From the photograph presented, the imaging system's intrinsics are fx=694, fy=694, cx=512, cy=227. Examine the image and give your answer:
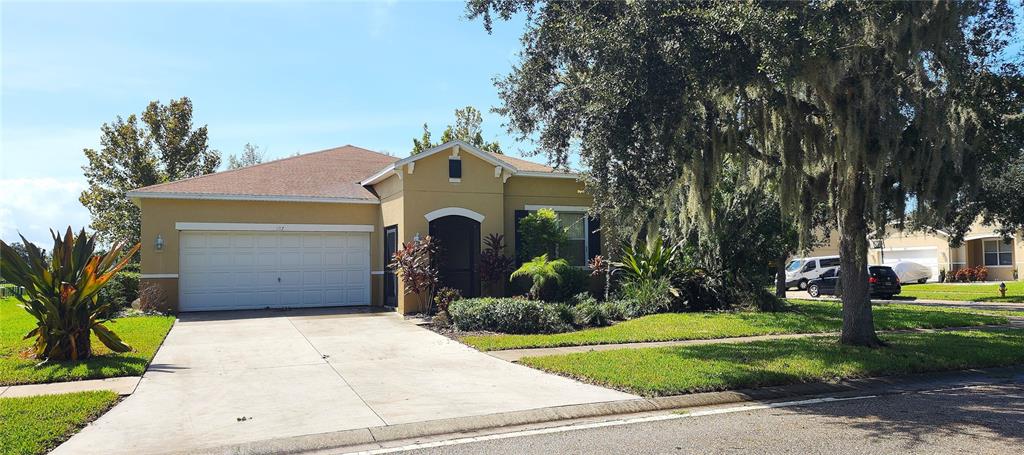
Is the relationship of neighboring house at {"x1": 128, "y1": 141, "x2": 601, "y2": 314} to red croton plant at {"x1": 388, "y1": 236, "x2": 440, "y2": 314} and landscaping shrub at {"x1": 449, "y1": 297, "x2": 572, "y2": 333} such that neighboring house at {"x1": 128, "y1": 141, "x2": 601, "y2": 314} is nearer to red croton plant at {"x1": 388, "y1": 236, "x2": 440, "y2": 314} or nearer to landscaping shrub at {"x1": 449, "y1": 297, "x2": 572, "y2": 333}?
red croton plant at {"x1": 388, "y1": 236, "x2": 440, "y2": 314}

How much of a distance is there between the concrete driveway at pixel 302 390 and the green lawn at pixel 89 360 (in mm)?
337

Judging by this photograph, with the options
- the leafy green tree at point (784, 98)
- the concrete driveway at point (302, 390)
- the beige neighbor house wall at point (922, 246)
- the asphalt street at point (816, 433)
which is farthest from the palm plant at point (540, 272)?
the beige neighbor house wall at point (922, 246)

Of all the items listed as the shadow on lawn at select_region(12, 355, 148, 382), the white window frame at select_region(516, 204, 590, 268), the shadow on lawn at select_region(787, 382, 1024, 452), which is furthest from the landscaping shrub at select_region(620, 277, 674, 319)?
the shadow on lawn at select_region(12, 355, 148, 382)

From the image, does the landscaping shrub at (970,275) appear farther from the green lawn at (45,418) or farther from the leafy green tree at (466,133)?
the green lawn at (45,418)

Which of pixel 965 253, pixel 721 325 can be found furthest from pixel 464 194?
pixel 965 253

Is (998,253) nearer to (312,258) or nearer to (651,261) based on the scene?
(651,261)

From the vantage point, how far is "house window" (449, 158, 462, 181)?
1738cm

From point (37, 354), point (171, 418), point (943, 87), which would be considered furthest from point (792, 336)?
point (37, 354)

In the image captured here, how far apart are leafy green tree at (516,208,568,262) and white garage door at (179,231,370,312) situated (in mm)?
4492

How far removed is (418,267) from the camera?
1580cm

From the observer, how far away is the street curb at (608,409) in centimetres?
627

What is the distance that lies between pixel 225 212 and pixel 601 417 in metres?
13.4

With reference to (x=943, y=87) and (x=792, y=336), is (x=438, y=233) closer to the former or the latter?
(x=792, y=336)

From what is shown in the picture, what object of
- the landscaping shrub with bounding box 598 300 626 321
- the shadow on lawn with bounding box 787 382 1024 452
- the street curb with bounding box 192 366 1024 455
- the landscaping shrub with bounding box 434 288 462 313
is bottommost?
the shadow on lawn with bounding box 787 382 1024 452
